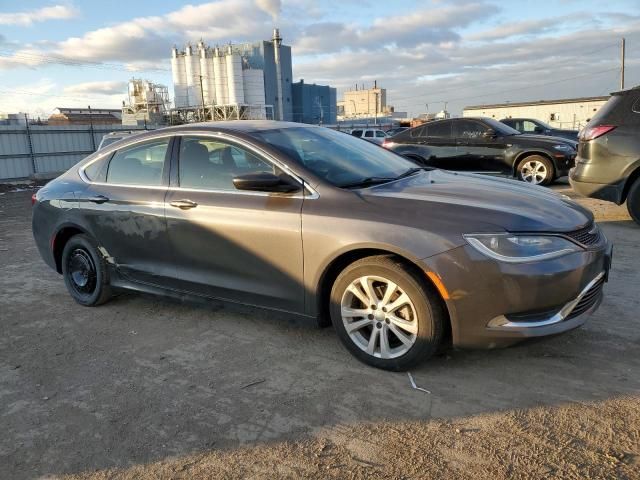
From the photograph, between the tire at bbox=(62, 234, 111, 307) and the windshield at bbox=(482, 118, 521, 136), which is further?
the windshield at bbox=(482, 118, 521, 136)

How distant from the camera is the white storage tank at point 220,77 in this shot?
6084 centimetres

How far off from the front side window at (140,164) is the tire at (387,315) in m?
1.92

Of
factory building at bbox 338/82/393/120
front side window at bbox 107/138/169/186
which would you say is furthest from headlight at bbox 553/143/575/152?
factory building at bbox 338/82/393/120

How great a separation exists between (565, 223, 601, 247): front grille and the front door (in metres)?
1.71

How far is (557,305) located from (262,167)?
84.0 inches

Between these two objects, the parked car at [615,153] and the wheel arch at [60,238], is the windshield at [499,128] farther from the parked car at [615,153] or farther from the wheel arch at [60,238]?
the wheel arch at [60,238]

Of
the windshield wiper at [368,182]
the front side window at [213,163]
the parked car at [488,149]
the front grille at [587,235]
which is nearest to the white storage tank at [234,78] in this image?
the parked car at [488,149]

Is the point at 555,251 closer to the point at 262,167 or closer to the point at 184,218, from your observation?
the point at 262,167

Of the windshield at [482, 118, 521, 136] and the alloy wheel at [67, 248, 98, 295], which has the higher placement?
the windshield at [482, 118, 521, 136]

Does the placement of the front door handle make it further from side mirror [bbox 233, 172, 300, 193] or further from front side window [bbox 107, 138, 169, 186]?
side mirror [bbox 233, 172, 300, 193]

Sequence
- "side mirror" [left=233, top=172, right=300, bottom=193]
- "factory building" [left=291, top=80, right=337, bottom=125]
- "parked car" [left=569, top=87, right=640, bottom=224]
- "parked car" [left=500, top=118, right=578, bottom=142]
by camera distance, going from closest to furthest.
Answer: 1. "side mirror" [left=233, top=172, right=300, bottom=193]
2. "parked car" [left=569, top=87, right=640, bottom=224]
3. "parked car" [left=500, top=118, right=578, bottom=142]
4. "factory building" [left=291, top=80, right=337, bottom=125]

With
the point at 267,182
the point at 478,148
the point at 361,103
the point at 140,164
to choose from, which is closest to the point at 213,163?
the point at 267,182

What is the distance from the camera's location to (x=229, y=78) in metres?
60.3

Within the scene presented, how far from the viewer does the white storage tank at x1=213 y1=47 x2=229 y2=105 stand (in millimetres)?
60844
